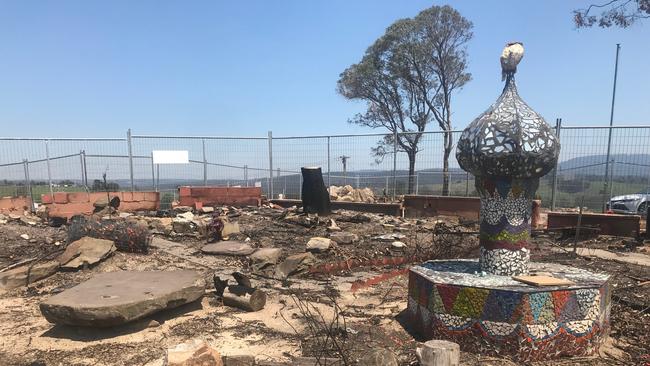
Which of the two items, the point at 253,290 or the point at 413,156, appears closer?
the point at 253,290

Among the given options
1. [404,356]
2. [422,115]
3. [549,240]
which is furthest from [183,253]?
[422,115]

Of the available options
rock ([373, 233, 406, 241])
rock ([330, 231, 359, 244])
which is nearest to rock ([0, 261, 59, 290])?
rock ([330, 231, 359, 244])

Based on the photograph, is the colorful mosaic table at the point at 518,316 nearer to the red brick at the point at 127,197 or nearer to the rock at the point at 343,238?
the rock at the point at 343,238

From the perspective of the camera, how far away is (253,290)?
16.6 ft

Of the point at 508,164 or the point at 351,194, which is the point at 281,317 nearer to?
the point at 508,164

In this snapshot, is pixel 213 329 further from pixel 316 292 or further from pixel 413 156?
pixel 413 156

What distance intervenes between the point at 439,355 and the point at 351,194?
11.7m

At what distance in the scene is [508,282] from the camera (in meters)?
3.79

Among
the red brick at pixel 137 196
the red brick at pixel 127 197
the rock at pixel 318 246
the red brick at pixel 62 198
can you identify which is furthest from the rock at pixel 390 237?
the red brick at pixel 62 198

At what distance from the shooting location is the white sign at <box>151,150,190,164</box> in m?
14.6

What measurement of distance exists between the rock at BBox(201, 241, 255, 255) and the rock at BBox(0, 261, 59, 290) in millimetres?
2404

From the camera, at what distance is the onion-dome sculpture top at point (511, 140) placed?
12.5 ft

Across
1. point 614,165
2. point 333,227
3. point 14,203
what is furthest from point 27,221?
point 614,165

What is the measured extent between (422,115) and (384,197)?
1374 centimetres
